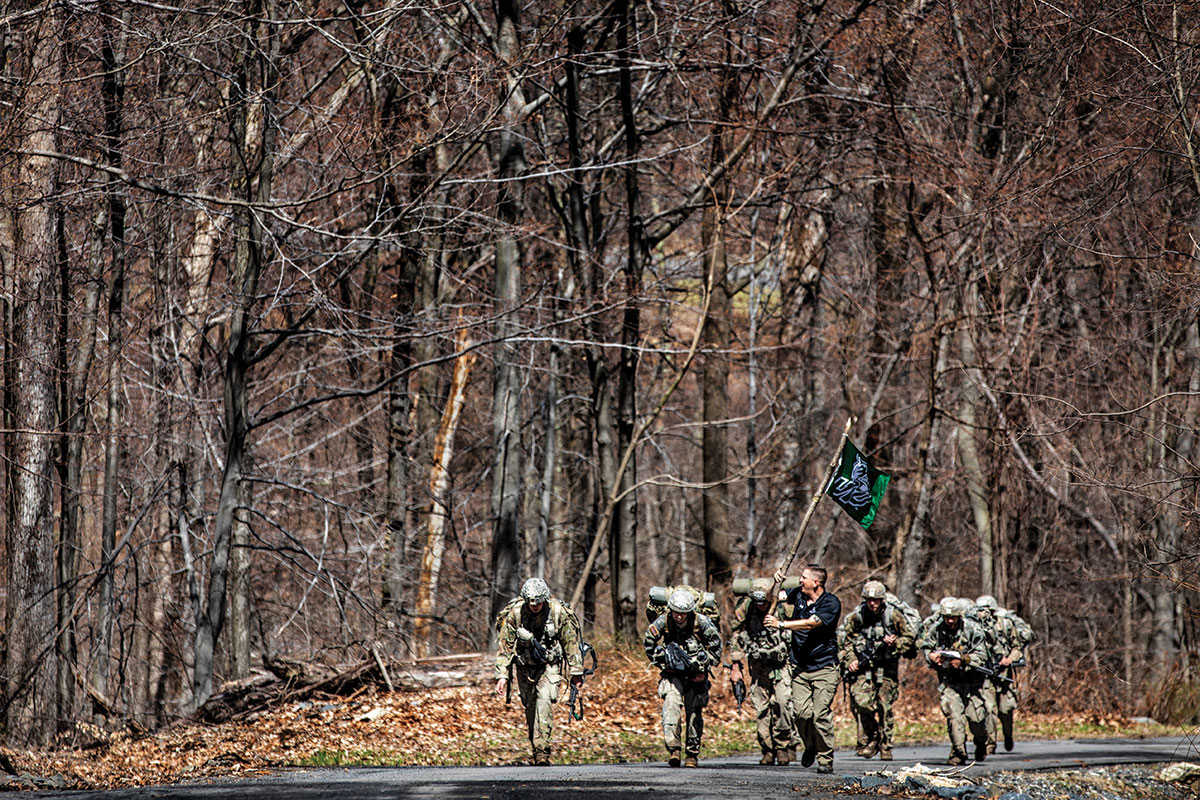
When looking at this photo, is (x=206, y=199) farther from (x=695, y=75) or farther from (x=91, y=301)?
(x=695, y=75)

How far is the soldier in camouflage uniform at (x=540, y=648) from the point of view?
13.0m

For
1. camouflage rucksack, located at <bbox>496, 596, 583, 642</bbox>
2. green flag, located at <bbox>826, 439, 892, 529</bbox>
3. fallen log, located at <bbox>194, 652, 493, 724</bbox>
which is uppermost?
green flag, located at <bbox>826, 439, 892, 529</bbox>

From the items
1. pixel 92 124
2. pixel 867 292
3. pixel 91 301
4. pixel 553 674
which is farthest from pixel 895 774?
pixel 867 292

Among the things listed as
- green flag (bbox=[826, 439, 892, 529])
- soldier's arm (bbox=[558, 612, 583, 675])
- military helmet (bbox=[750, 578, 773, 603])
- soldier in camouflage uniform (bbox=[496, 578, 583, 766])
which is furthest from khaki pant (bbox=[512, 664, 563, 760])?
green flag (bbox=[826, 439, 892, 529])

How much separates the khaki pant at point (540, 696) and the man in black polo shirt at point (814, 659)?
2179 mm

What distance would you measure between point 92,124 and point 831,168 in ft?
43.7

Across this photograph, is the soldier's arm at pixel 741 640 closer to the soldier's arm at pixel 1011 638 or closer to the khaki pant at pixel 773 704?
the khaki pant at pixel 773 704

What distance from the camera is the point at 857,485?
14188mm

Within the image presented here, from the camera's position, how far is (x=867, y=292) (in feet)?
93.4

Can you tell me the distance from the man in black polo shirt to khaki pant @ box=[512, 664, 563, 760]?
2.18m

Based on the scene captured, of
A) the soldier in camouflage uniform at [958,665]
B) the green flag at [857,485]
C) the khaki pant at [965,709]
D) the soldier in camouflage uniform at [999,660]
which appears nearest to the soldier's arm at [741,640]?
the green flag at [857,485]

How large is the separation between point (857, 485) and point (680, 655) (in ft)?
8.95

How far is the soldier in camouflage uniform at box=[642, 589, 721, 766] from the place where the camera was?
1291cm

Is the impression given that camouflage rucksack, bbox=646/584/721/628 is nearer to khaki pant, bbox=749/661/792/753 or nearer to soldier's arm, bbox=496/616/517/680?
khaki pant, bbox=749/661/792/753
